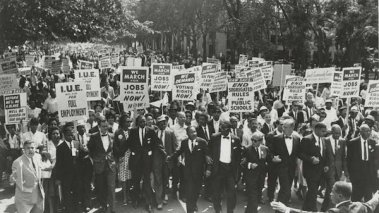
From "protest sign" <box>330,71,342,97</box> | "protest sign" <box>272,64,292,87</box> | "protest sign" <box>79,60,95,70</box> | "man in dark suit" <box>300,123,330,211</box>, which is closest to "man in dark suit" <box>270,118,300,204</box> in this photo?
"man in dark suit" <box>300,123,330,211</box>

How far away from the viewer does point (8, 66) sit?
15.7 metres

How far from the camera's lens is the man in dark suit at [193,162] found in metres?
9.10

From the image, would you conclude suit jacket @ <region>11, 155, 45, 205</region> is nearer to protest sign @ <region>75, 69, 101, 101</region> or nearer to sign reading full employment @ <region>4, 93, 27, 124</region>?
sign reading full employment @ <region>4, 93, 27, 124</region>

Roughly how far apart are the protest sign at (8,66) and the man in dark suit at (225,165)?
30.0 ft

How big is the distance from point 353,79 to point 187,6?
108ft

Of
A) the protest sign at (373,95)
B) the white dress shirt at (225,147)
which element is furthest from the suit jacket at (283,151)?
the protest sign at (373,95)

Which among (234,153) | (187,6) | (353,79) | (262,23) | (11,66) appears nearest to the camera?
(234,153)

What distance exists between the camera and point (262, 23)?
3572 centimetres

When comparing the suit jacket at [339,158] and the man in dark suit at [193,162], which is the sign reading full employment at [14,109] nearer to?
the man in dark suit at [193,162]

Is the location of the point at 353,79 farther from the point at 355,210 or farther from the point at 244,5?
the point at 244,5

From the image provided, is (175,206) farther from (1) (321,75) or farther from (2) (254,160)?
(1) (321,75)

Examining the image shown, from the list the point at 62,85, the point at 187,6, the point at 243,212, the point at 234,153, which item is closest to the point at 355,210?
the point at 234,153

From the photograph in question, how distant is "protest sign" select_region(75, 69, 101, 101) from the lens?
12938mm

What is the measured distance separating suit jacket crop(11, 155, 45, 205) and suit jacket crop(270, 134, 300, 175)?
14.0ft
